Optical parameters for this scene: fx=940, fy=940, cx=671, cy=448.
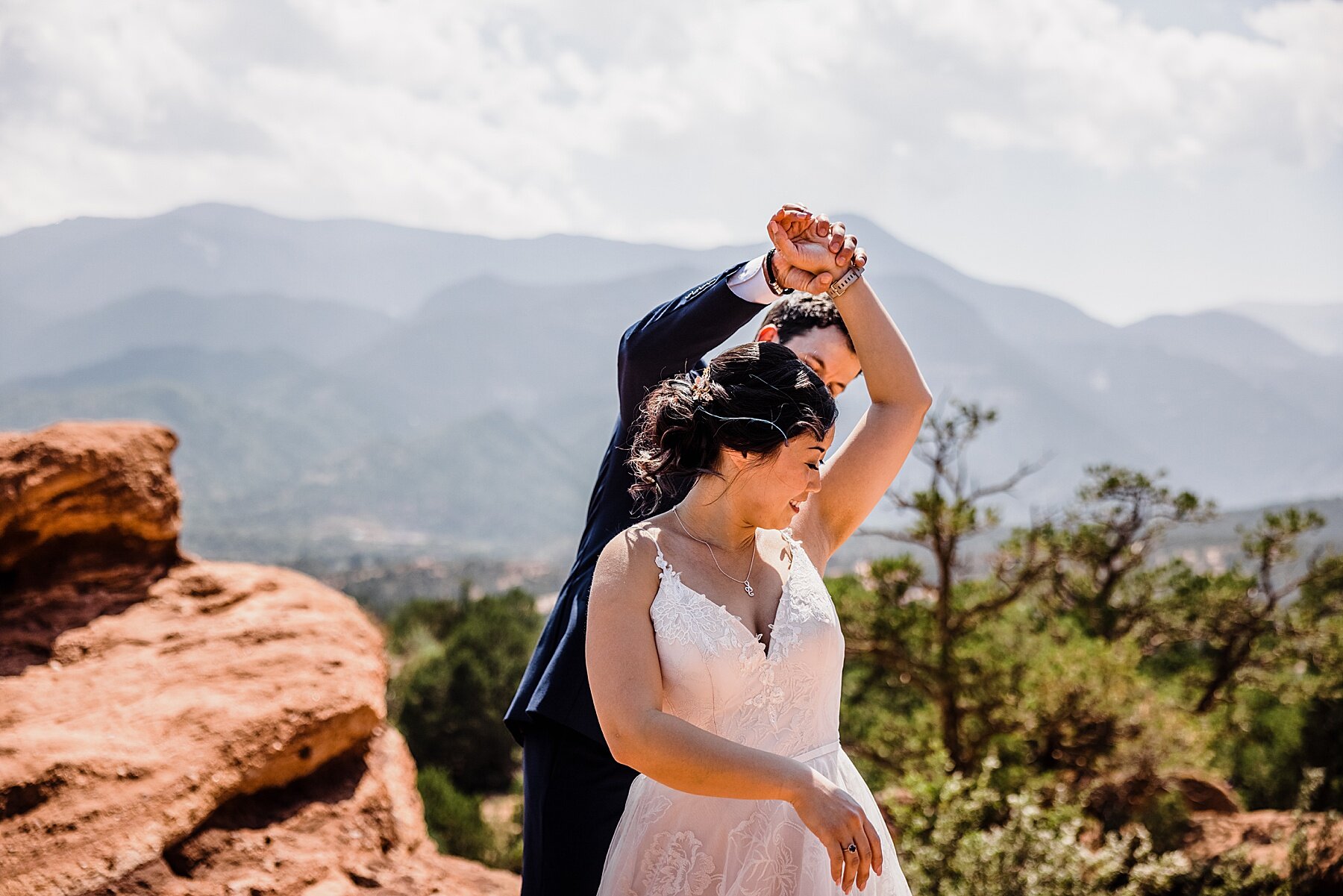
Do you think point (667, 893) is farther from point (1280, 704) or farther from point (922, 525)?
point (1280, 704)

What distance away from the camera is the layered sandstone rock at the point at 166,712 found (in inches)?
110

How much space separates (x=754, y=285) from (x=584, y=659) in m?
1.00

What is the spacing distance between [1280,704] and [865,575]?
9184 millimetres

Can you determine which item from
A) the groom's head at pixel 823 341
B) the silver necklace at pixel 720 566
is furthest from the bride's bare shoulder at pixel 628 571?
the groom's head at pixel 823 341

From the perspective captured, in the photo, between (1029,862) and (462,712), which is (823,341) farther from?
(462,712)

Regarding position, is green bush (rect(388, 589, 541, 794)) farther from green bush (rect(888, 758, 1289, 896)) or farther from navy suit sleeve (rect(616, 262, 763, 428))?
navy suit sleeve (rect(616, 262, 763, 428))

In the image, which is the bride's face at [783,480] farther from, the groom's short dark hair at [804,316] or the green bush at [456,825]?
the green bush at [456,825]

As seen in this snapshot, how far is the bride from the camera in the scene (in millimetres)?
1882

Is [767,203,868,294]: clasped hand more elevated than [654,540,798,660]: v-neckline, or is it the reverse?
[767,203,868,294]: clasped hand

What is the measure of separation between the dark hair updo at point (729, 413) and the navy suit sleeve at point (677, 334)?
242mm

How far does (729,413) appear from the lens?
1958mm

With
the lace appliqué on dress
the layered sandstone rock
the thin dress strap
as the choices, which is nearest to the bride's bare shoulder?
the thin dress strap

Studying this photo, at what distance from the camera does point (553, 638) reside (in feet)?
7.90

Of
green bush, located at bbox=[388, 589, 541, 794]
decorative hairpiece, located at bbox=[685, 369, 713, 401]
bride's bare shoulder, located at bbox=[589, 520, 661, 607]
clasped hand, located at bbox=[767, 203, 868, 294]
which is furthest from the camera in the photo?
green bush, located at bbox=[388, 589, 541, 794]
